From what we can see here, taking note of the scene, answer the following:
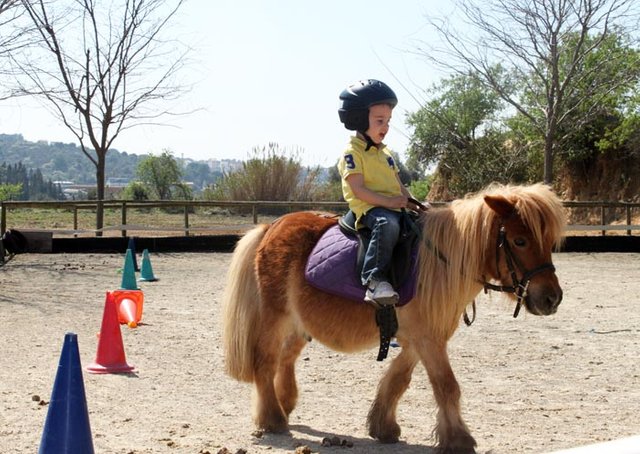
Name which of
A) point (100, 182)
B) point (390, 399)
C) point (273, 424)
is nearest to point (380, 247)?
point (390, 399)

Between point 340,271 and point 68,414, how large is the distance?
171cm

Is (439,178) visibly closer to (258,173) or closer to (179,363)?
(258,173)

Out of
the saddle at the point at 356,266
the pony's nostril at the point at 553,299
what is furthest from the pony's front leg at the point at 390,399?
the pony's nostril at the point at 553,299

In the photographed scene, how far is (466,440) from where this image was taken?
448cm

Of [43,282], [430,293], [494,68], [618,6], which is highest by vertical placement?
[618,6]

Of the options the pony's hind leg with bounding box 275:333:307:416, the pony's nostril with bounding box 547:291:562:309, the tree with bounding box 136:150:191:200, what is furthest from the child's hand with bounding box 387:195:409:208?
the tree with bounding box 136:150:191:200

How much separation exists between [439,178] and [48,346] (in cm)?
2704

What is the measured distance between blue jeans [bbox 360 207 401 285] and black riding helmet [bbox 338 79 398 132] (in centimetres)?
62

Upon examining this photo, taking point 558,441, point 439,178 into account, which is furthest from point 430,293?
point 439,178

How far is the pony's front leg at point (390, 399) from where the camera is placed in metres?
5.02

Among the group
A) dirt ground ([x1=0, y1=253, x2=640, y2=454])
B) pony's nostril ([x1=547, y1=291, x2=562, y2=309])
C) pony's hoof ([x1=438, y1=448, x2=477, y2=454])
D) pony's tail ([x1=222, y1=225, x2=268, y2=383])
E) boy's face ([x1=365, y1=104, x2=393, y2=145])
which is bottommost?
dirt ground ([x1=0, y1=253, x2=640, y2=454])

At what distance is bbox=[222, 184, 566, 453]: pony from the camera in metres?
4.47

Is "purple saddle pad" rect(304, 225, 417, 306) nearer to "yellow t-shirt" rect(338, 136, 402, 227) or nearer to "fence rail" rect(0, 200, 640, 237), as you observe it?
"yellow t-shirt" rect(338, 136, 402, 227)

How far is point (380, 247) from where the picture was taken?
15.1ft
